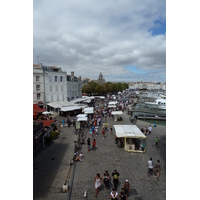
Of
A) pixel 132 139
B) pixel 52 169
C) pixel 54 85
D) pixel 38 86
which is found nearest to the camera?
pixel 52 169

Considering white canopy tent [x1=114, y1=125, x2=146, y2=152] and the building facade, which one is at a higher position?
the building facade

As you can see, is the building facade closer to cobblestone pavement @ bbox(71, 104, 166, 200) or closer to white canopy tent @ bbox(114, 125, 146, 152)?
cobblestone pavement @ bbox(71, 104, 166, 200)

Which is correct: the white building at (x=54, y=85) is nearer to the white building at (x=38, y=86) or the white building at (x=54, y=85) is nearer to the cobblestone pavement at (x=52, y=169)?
the white building at (x=38, y=86)

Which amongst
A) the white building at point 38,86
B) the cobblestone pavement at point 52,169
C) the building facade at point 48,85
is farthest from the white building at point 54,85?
the cobblestone pavement at point 52,169

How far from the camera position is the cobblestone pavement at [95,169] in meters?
7.70

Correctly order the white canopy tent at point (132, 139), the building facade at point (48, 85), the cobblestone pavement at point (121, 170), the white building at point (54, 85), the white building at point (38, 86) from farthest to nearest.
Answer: the white building at point (54, 85) < the building facade at point (48, 85) < the white building at point (38, 86) < the white canopy tent at point (132, 139) < the cobblestone pavement at point (121, 170)

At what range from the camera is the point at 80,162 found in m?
11.0

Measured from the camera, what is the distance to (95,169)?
9.90 m

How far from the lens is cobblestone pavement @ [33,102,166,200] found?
770 cm

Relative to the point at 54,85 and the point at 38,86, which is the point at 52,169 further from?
the point at 54,85

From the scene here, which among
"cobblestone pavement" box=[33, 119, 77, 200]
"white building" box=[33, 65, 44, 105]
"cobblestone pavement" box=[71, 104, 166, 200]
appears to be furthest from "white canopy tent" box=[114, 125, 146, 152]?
"white building" box=[33, 65, 44, 105]

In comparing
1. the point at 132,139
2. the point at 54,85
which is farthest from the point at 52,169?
the point at 54,85
